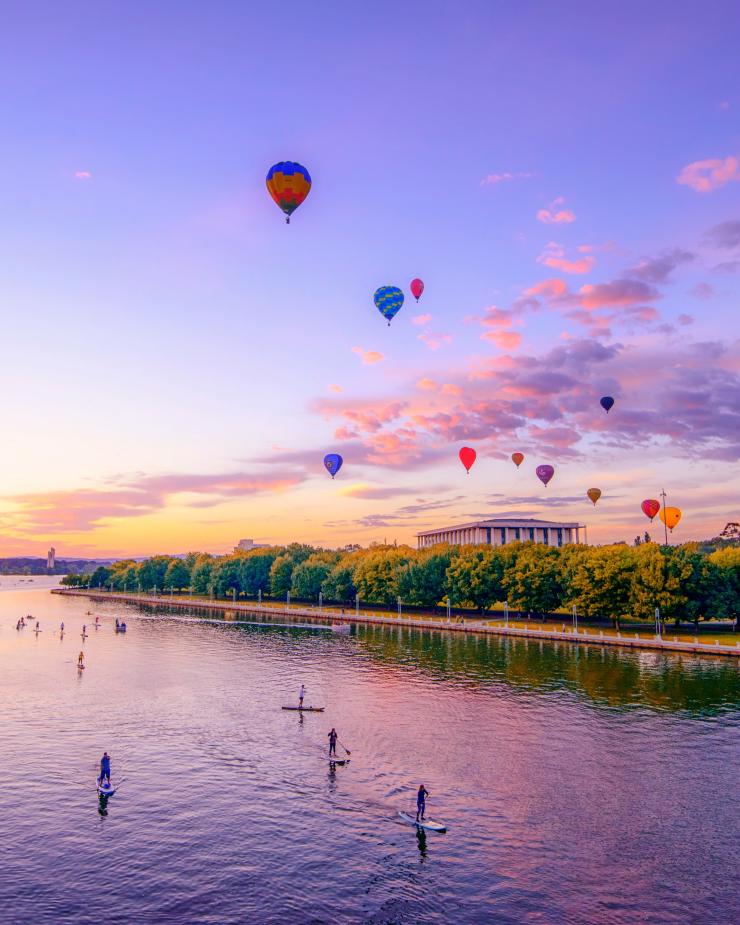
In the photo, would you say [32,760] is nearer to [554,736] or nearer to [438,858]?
[438,858]

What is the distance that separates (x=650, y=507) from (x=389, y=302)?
8909 cm

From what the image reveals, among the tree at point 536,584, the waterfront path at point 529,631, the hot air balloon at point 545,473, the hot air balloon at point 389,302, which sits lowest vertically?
the waterfront path at point 529,631

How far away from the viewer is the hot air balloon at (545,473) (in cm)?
16225

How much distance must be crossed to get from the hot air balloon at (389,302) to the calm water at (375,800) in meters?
50.8

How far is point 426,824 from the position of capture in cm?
4181

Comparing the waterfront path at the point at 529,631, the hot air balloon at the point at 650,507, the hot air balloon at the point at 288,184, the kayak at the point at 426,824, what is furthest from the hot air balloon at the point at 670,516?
the kayak at the point at 426,824

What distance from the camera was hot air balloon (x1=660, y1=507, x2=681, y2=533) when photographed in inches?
6176

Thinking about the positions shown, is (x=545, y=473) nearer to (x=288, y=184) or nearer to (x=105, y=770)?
(x=288, y=184)

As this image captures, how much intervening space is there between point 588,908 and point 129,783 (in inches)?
1234

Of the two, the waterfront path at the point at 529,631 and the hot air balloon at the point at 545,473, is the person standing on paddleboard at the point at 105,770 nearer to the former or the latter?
the waterfront path at the point at 529,631

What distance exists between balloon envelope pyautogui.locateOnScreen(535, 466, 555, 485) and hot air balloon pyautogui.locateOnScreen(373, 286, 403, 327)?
238ft

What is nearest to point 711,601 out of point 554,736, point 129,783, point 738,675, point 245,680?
point 738,675

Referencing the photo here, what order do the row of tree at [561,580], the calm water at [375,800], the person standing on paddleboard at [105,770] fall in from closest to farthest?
the calm water at [375,800] < the person standing on paddleboard at [105,770] < the row of tree at [561,580]

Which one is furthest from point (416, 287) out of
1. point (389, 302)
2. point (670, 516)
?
point (670, 516)
